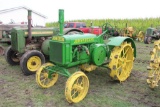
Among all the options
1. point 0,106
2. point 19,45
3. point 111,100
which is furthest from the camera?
point 19,45

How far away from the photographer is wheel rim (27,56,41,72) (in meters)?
5.87

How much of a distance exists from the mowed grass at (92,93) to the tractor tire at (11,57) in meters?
1.18

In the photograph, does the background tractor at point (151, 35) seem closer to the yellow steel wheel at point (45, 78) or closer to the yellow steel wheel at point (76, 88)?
the yellow steel wheel at point (45, 78)

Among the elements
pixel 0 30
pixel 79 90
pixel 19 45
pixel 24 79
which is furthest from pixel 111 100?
pixel 0 30

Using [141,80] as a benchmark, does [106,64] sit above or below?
above

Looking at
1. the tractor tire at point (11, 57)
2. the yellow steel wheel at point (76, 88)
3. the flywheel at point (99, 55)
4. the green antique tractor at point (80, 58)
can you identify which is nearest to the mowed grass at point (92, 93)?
the yellow steel wheel at point (76, 88)

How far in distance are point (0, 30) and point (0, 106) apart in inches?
259

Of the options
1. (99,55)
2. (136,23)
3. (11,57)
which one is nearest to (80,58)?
(99,55)

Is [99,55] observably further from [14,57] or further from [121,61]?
[14,57]

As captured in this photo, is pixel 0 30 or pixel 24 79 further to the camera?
pixel 0 30

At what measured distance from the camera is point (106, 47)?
512 centimetres

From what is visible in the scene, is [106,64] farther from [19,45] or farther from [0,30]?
[0,30]

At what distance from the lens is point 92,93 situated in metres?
4.47

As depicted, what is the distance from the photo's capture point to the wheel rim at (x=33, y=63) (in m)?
5.87
